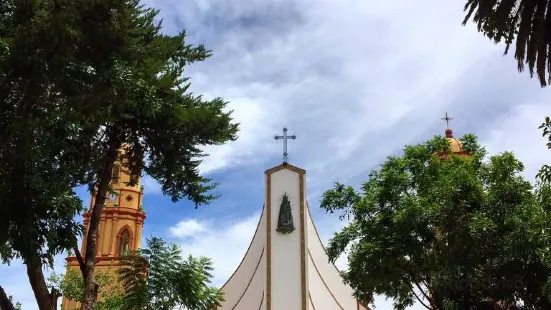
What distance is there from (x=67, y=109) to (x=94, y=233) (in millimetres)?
3869

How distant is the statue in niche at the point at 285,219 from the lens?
1164 inches

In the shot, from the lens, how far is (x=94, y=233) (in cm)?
1291

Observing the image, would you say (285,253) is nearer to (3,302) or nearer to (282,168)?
(282,168)

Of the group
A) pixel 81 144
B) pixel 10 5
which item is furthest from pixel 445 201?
pixel 10 5

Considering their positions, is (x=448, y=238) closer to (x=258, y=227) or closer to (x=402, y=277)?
(x=402, y=277)

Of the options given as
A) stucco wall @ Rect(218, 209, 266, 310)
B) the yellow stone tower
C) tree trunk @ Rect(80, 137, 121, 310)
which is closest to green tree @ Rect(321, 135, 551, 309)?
tree trunk @ Rect(80, 137, 121, 310)

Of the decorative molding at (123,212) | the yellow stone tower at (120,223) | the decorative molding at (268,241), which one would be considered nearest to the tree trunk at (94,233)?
the decorative molding at (268,241)

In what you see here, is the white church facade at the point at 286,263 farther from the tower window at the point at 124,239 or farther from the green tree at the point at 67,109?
the green tree at the point at 67,109

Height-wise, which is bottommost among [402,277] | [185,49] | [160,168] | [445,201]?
[402,277]

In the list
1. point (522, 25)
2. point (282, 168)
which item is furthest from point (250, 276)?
point (522, 25)

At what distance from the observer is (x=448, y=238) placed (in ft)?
46.9

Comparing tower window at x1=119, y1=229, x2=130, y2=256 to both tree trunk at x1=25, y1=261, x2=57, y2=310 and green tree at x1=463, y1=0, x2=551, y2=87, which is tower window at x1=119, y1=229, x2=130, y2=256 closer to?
tree trunk at x1=25, y1=261, x2=57, y2=310

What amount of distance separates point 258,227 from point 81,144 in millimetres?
18886

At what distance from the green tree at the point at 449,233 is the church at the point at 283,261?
12.6 m
